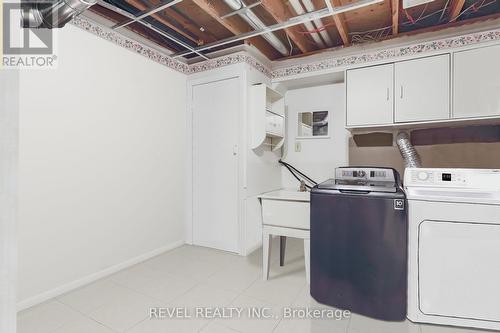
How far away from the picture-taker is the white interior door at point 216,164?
296 centimetres

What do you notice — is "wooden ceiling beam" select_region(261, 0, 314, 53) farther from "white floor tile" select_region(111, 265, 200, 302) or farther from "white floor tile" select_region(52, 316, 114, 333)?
"white floor tile" select_region(52, 316, 114, 333)

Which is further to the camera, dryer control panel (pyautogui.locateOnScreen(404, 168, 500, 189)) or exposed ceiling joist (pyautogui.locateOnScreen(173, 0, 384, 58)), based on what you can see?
exposed ceiling joist (pyautogui.locateOnScreen(173, 0, 384, 58))

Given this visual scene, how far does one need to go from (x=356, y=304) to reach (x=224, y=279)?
113 cm

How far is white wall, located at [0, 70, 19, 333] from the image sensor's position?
0.41 metres

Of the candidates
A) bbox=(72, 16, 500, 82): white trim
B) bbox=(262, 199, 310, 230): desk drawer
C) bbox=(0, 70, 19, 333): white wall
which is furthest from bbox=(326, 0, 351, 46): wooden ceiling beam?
bbox=(0, 70, 19, 333): white wall

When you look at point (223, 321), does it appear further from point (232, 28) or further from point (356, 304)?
point (232, 28)

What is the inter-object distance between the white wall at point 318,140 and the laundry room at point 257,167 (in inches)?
0.8

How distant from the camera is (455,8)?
2.19 m

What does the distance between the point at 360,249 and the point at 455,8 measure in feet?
7.54

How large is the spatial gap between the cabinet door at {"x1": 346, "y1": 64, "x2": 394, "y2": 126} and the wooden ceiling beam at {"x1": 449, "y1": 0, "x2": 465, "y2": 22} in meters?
0.62

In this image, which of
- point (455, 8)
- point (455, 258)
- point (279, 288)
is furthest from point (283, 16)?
point (279, 288)

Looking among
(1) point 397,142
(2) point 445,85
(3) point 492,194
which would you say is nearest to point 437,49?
(2) point 445,85

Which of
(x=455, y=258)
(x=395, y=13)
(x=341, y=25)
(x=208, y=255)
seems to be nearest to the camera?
(x=455, y=258)

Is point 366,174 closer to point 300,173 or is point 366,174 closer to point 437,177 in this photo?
point 437,177
